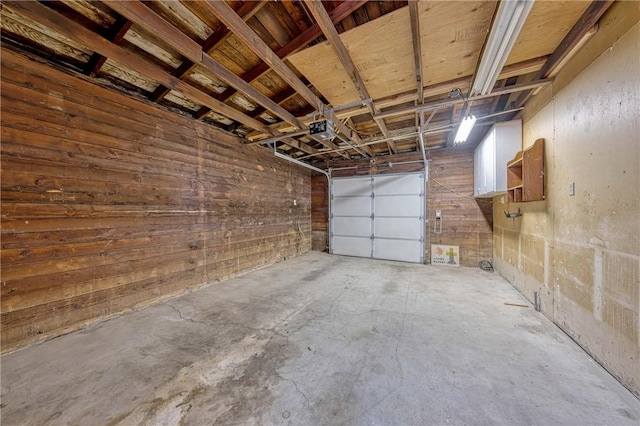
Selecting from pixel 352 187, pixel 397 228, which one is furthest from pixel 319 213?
pixel 397 228

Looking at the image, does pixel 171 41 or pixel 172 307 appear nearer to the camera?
pixel 171 41

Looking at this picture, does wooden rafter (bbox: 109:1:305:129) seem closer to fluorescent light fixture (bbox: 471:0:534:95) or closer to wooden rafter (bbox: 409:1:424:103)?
wooden rafter (bbox: 409:1:424:103)

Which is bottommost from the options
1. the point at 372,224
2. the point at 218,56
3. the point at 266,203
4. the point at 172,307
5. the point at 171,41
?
the point at 172,307

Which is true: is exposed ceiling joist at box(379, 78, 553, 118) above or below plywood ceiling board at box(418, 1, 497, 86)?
below

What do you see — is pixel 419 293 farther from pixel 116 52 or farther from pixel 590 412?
pixel 116 52

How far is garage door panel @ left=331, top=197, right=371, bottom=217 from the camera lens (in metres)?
5.77

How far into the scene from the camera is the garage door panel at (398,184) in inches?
205

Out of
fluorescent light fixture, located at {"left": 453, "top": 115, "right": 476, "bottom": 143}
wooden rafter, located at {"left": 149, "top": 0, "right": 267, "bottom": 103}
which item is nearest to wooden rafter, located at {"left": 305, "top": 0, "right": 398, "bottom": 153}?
wooden rafter, located at {"left": 149, "top": 0, "right": 267, "bottom": 103}

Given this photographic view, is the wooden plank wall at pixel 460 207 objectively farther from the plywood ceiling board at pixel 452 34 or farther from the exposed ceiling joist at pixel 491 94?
the plywood ceiling board at pixel 452 34

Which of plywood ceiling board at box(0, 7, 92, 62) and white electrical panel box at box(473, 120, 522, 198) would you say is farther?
white electrical panel box at box(473, 120, 522, 198)

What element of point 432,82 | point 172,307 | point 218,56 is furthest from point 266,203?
point 432,82

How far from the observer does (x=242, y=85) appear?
2279mm

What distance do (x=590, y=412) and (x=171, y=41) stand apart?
12.4 ft

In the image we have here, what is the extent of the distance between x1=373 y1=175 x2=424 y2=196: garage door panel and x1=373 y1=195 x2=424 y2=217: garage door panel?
15 cm
